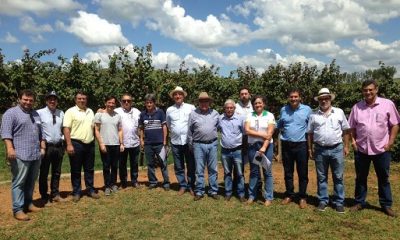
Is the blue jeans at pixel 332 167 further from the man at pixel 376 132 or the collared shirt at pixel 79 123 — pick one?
the collared shirt at pixel 79 123

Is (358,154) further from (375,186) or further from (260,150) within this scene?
(375,186)

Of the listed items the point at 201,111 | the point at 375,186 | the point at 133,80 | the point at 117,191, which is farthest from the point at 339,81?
the point at 117,191

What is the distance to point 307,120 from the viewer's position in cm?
654

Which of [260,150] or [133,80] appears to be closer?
[260,150]

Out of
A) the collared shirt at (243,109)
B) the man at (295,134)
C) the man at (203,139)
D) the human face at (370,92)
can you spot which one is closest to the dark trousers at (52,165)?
the man at (203,139)

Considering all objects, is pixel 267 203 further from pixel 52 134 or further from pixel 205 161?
pixel 52 134

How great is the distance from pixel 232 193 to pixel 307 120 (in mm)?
2213

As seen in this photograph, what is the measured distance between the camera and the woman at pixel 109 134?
738 centimetres

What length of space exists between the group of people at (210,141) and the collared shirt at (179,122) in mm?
20

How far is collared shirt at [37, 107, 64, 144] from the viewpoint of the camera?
6668 mm

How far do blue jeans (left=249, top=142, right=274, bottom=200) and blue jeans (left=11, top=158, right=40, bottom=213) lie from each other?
3694mm

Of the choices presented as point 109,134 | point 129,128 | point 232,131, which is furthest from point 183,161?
point 109,134

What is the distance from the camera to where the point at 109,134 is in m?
7.42

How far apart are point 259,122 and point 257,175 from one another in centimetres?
102
